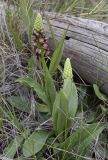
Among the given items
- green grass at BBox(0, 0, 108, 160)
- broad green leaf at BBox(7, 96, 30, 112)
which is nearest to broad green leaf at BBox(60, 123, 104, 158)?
green grass at BBox(0, 0, 108, 160)

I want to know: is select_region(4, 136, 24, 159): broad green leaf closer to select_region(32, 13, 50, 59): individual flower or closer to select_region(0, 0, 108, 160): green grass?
select_region(0, 0, 108, 160): green grass

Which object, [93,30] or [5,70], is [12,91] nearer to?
[5,70]

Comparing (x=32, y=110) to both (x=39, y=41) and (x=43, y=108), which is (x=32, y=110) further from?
(x=39, y=41)

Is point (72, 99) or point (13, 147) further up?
point (72, 99)

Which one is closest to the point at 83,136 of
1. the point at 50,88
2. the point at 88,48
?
the point at 50,88

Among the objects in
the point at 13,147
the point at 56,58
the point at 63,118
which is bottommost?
the point at 13,147

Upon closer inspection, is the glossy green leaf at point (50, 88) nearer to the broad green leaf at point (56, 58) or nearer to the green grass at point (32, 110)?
the green grass at point (32, 110)

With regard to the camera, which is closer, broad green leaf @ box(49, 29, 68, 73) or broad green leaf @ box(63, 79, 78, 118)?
broad green leaf @ box(63, 79, 78, 118)
